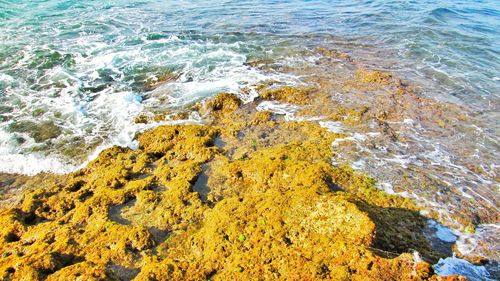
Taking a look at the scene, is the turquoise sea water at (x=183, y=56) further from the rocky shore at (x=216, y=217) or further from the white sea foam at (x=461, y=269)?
the rocky shore at (x=216, y=217)

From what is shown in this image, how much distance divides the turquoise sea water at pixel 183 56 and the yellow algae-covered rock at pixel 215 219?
1.97 m

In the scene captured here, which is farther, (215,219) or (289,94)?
(289,94)

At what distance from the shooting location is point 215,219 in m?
7.26

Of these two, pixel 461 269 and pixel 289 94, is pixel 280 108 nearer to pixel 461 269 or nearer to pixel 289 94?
pixel 289 94

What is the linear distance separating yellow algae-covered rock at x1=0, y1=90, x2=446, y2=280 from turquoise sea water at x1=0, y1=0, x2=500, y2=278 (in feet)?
6.46

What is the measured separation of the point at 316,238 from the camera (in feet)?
20.7

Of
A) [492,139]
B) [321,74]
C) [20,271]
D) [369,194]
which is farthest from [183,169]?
[492,139]

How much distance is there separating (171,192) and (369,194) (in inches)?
195

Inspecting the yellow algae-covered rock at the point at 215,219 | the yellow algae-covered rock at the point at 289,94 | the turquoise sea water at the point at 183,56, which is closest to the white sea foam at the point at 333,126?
the yellow algae-covered rock at the point at 215,219

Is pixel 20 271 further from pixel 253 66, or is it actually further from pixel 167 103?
pixel 253 66

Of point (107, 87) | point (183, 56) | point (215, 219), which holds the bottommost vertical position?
point (215, 219)

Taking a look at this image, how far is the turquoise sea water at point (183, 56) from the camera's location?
1161 cm

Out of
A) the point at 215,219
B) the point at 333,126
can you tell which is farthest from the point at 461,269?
the point at 333,126

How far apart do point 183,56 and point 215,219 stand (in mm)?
12840
